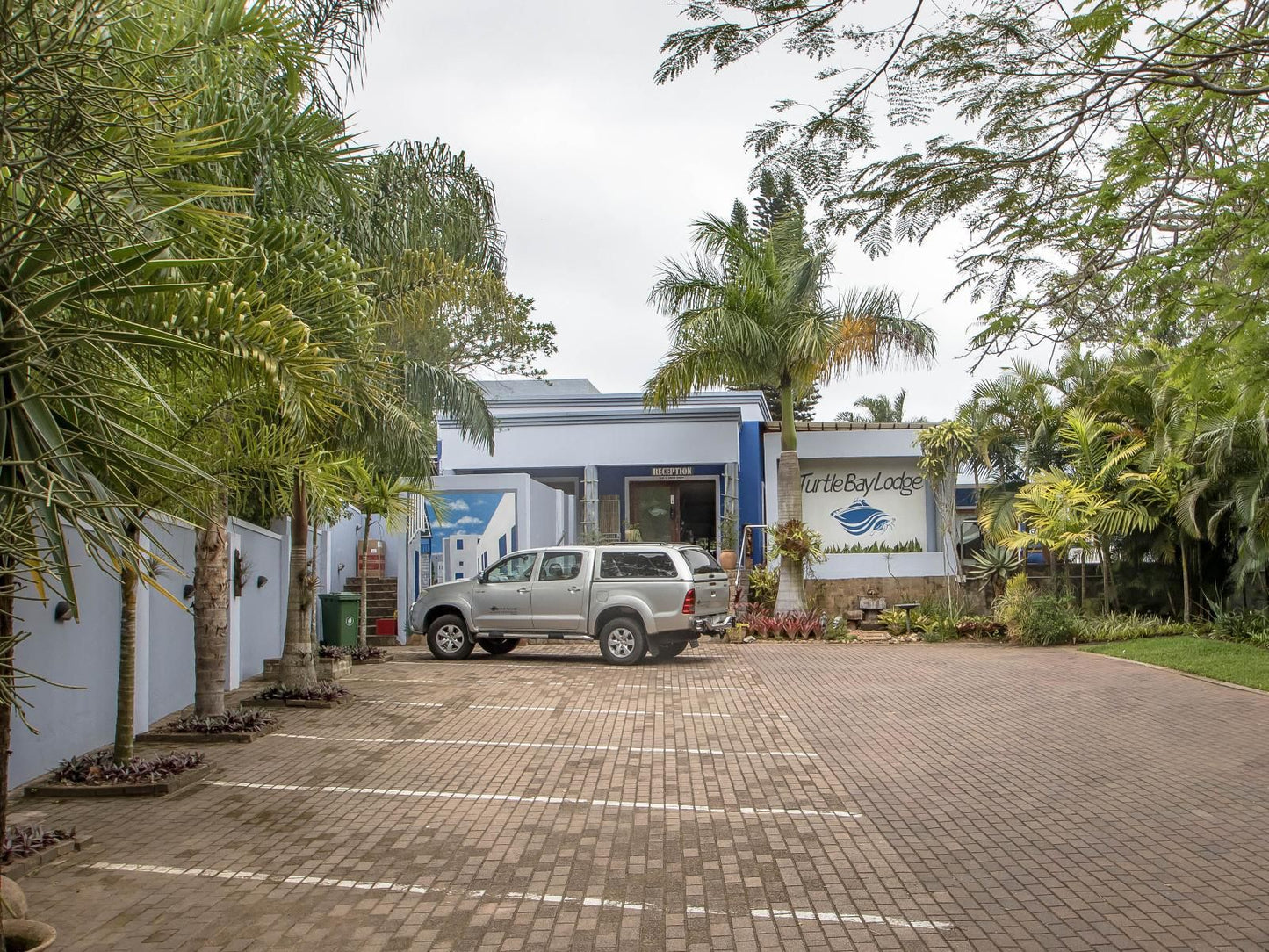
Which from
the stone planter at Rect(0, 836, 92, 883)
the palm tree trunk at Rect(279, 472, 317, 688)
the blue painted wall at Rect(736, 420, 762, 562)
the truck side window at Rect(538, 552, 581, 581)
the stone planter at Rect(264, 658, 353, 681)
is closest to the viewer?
the stone planter at Rect(0, 836, 92, 883)

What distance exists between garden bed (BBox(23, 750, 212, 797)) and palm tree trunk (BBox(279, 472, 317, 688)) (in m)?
3.64

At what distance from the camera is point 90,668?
9.55 m

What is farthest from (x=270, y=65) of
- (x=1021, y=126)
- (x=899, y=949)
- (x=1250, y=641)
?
(x=1250, y=641)

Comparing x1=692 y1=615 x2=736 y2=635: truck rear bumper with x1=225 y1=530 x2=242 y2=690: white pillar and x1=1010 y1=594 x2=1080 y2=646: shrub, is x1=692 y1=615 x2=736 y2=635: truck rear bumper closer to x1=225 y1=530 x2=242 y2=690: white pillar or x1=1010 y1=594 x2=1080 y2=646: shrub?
x1=1010 y1=594 x2=1080 y2=646: shrub

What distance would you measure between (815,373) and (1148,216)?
12.6 meters

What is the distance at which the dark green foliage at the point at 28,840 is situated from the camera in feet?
20.5

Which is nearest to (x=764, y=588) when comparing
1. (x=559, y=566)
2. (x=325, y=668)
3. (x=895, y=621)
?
(x=895, y=621)

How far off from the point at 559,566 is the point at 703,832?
33.0 ft

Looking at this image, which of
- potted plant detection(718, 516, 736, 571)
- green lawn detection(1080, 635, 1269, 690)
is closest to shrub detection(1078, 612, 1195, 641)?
green lawn detection(1080, 635, 1269, 690)

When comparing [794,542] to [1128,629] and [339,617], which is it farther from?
[339,617]

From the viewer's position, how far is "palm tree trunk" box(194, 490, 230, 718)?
996cm

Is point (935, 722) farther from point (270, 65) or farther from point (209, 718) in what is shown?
point (270, 65)

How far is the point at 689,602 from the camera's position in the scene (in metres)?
15.9

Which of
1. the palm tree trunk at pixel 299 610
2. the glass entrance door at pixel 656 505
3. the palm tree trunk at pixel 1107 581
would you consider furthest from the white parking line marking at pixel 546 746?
the glass entrance door at pixel 656 505
